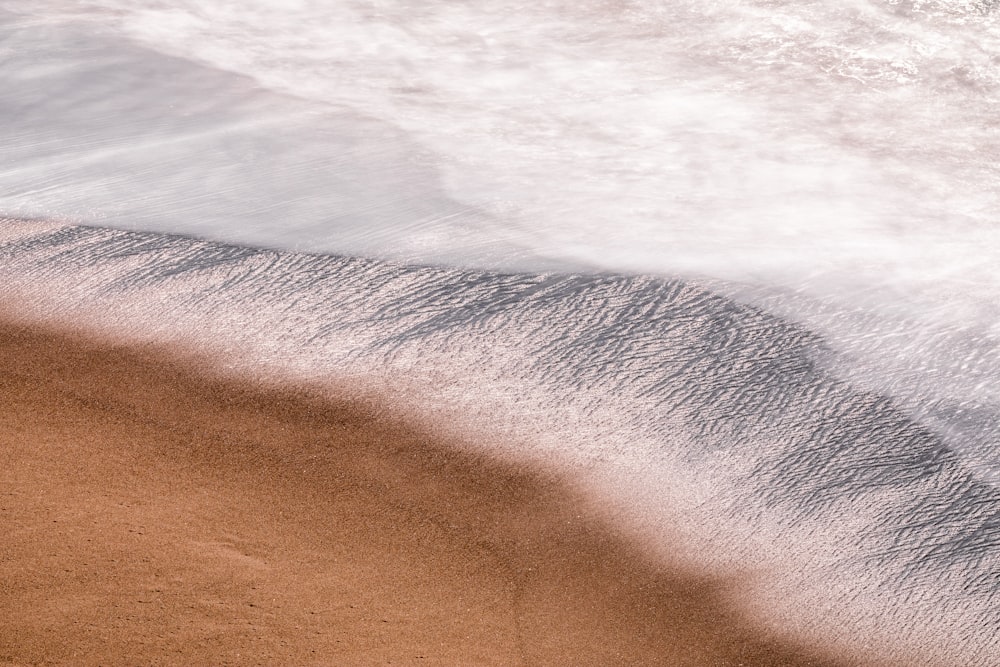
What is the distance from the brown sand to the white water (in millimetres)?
692

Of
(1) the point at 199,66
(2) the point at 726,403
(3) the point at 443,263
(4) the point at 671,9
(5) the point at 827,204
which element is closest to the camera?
(2) the point at 726,403

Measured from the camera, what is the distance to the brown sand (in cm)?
168

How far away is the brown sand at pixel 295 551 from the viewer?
5.50ft

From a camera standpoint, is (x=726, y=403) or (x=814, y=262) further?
(x=814, y=262)

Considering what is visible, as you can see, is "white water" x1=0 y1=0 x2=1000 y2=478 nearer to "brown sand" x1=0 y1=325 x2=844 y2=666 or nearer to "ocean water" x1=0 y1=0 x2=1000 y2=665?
"ocean water" x1=0 y1=0 x2=1000 y2=665

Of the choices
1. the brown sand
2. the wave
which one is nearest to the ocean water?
the wave

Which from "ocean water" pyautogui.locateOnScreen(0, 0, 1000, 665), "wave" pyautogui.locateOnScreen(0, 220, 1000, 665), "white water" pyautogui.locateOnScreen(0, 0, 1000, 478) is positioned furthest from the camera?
"white water" pyautogui.locateOnScreen(0, 0, 1000, 478)

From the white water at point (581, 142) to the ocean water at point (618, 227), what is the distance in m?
0.01

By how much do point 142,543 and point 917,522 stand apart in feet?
4.67

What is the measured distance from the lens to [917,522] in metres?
1.97

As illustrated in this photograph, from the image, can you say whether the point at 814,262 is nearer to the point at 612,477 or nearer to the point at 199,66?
the point at 612,477

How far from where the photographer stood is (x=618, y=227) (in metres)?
2.83

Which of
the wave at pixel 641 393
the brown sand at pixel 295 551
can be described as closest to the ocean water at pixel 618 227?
the wave at pixel 641 393

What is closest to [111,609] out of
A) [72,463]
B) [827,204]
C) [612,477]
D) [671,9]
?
[72,463]
